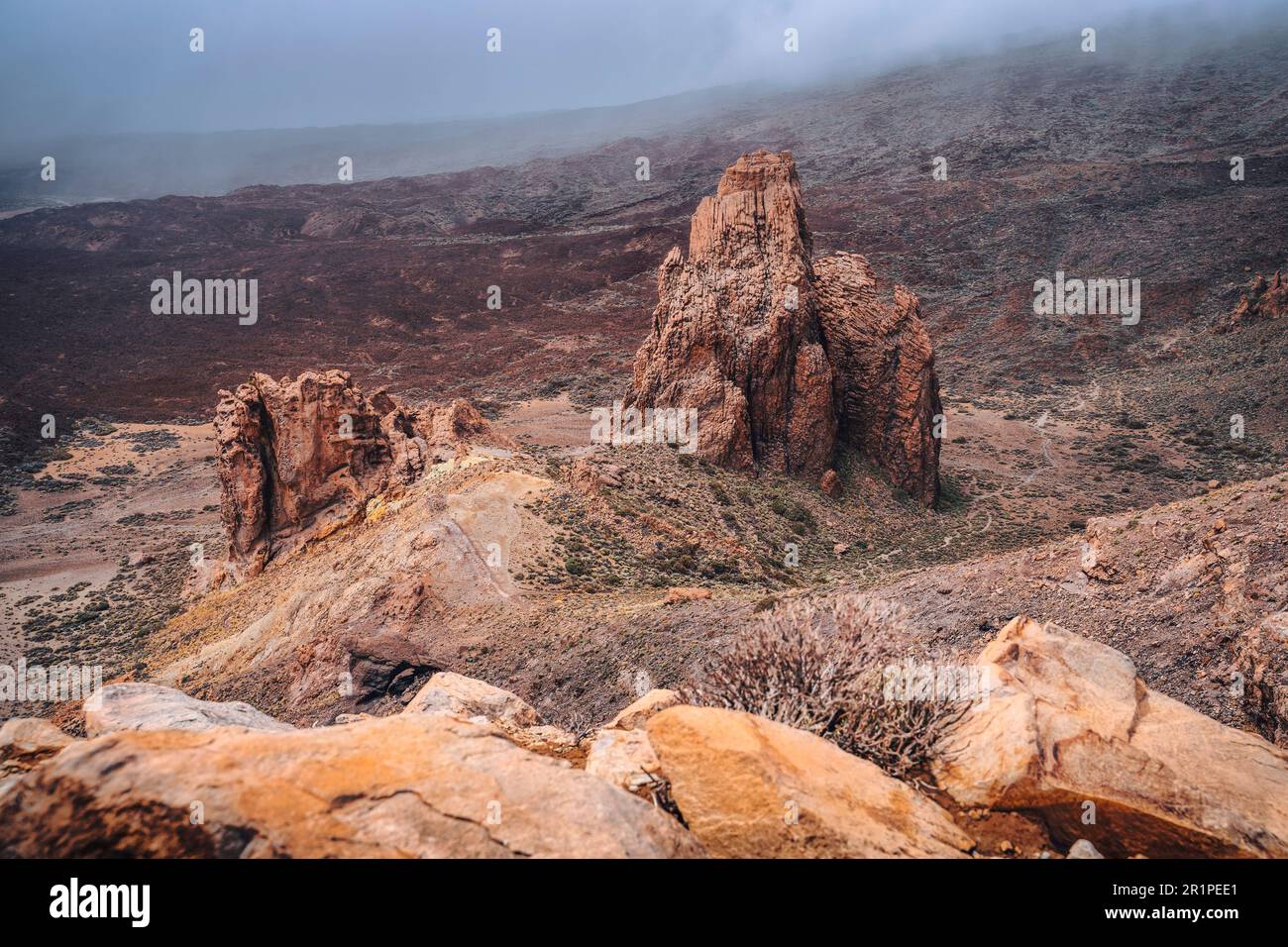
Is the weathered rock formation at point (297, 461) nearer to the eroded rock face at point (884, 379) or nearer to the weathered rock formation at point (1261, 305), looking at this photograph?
the eroded rock face at point (884, 379)

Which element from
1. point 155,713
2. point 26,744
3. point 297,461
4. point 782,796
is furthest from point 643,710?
point 297,461

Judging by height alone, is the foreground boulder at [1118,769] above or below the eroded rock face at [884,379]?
below

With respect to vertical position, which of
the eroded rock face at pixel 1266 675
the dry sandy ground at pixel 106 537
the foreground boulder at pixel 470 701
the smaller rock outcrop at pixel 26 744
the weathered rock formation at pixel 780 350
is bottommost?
the dry sandy ground at pixel 106 537

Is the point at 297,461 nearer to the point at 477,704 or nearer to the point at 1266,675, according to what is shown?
the point at 477,704

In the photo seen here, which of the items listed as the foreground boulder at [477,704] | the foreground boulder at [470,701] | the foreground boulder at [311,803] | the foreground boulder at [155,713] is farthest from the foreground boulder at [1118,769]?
the foreground boulder at [155,713]

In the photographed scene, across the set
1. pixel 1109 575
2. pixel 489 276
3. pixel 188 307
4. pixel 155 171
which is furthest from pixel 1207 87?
pixel 155 171

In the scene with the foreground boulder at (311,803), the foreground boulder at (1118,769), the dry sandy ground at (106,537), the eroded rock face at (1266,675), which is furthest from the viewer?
the dry sandy ground at (106,537)

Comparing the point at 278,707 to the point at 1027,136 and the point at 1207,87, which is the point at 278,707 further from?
the point at 1207,87
